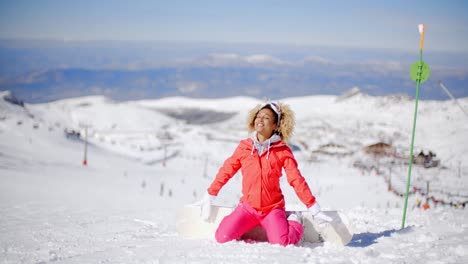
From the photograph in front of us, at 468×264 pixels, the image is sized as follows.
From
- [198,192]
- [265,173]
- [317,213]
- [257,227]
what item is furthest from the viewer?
[198,192]

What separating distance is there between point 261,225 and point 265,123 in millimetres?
1106

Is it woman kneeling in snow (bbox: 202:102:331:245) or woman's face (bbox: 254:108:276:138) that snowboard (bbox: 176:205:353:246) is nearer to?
woman kneeling in snow (bbox: 202:102:331:245)

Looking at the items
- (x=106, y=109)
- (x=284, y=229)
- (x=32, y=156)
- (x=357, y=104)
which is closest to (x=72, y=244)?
(x=284, y=229)

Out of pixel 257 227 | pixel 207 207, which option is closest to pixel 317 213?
pixel 257 227

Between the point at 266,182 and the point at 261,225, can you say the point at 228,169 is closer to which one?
the point at 266,182

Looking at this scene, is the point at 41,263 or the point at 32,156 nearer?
the point at 41,263

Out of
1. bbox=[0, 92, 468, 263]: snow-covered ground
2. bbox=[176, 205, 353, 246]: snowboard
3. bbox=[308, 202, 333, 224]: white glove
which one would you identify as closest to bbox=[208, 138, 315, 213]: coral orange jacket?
bbox=[176, 205, 353, 246]: snowboard

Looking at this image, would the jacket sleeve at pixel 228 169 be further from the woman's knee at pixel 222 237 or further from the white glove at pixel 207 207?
the woman's knee at pixel 222 237

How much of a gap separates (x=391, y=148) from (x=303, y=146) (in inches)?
389

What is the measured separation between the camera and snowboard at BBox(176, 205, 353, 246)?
4453mm

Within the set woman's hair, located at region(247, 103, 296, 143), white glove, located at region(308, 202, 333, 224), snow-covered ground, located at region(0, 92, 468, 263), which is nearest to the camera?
snow-covered ground, located at region(0, 92, 468, 263)

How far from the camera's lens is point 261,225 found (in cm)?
467

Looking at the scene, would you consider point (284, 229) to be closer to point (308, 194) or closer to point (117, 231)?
point (308, 194)

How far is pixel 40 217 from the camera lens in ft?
22.3
